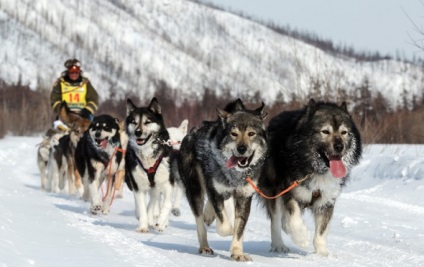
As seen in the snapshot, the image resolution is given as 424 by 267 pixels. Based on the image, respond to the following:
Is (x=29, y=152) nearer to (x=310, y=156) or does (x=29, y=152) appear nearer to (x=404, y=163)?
(x=404, y=163)

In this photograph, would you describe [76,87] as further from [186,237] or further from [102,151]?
[186,237]

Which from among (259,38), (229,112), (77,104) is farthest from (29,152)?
(259,38)

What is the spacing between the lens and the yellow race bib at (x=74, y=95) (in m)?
11.2

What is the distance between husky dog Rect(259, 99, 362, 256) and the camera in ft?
16.9

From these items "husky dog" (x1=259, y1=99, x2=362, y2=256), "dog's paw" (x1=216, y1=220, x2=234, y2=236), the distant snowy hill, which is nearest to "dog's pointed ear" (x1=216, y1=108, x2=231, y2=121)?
"husky dog" (x1=259, y1=99, x2=362, y2=256)

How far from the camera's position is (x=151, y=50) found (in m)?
131

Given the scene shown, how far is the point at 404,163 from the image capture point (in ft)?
36.2

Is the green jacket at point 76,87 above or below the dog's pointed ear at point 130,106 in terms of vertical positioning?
above

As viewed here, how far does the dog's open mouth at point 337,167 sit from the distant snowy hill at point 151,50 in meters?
80.5

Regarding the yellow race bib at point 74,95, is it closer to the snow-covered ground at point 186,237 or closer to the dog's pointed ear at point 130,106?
the snow-covered ground at point 186,237

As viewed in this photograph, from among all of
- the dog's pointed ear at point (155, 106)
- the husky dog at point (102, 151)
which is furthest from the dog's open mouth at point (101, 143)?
the dog's pointed ear at point (155, 106)

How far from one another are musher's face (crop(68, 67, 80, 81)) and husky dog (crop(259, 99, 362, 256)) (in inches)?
251

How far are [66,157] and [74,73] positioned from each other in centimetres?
141

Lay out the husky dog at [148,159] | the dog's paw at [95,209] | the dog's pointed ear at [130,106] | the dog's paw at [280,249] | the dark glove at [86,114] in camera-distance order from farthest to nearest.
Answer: the dark glove at [86,114]
the dog's paw at [95,209]
the dog's pointed ear at [130,106]
the husky dog at [148,159]
the dog's paw at [280,249]
